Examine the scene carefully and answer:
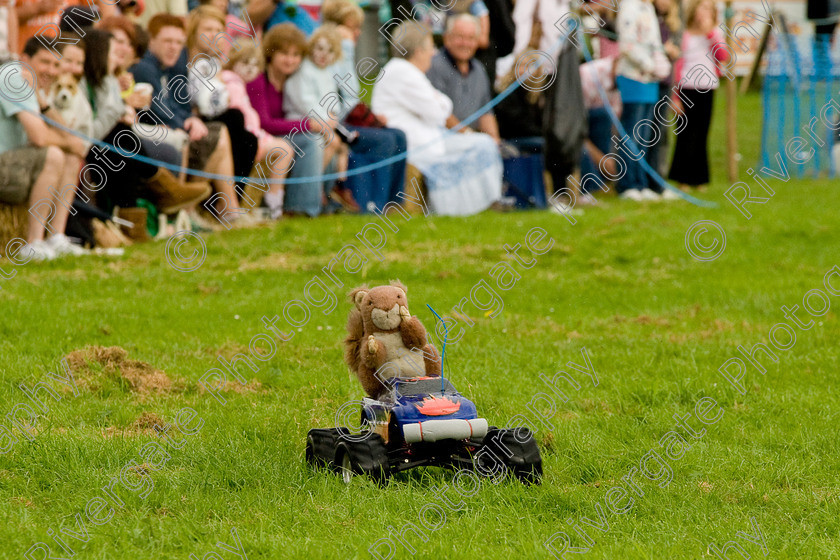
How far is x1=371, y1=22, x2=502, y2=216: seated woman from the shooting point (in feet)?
43.1

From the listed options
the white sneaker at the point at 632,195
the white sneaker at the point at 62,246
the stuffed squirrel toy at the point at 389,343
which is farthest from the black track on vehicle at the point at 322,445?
the white sneaker at the point at 632,195

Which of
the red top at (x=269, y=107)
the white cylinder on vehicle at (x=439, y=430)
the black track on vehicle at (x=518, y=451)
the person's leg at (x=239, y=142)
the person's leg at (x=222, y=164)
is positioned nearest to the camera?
the white cylinder on vehicle at (x=439, y=430)

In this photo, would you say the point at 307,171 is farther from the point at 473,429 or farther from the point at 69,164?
the point at 473,429

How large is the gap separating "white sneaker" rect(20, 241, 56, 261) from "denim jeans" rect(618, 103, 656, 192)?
8430mm

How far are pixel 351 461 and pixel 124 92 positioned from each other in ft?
22.7

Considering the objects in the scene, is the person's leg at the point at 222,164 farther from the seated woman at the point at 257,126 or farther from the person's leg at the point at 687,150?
the person's leg at the point at 687,150

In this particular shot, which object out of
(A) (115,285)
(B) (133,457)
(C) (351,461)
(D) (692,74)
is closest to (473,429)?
(C) (351,461)

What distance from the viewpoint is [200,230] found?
1135cm

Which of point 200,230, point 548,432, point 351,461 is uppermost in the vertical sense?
point 351,461

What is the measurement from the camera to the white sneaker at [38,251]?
959 centimetres

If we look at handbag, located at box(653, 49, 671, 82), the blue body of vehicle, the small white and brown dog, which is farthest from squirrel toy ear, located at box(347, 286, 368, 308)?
handbag, located at box(653, 49, 671, 82)

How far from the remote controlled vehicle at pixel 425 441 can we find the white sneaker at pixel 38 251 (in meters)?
5.45

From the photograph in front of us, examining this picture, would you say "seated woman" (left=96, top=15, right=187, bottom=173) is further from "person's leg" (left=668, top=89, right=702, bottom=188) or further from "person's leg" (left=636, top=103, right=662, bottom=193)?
"person's leg" (left=668, top=89, right=702, bottom=188)

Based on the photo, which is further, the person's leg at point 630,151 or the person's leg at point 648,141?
the person's leg at point 648,141
